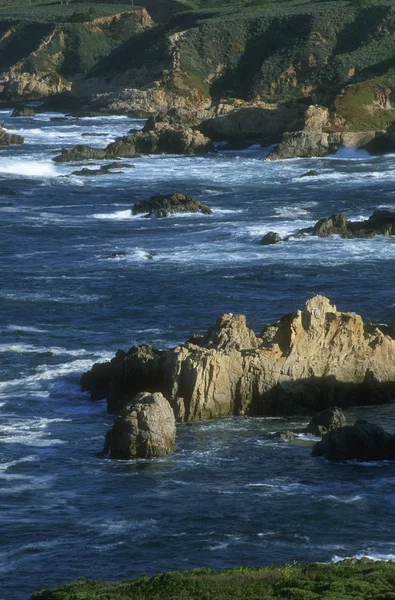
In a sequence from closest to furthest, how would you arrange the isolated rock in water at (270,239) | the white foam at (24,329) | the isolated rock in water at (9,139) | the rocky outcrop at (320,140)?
the white foam at (24,329) < the isolated rock in water at (270,239) < the rocky outcrop at (320,140) < the isolated rock in water at (9,139)

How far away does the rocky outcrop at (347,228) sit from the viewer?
83.0 metres

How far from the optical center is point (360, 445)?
44719 mm

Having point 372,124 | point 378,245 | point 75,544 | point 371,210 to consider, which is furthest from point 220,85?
point 75,544

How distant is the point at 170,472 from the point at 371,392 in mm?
10956

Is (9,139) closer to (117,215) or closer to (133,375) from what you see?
(117,215)

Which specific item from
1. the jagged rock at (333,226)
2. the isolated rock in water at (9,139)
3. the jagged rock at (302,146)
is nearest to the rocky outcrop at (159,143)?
the jagged rock at (302,146)

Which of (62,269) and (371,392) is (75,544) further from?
(62,269)

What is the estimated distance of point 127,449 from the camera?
148 ft

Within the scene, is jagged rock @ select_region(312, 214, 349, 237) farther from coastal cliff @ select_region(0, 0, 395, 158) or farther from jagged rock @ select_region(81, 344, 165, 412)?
coastal cliff @ select_region(0, 0, 395, 158)

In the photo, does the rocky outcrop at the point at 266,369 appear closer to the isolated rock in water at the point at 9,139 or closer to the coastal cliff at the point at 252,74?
the coastal cliff at the point at 252,74

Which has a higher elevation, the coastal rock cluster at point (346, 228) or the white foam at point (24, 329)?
the coastal rock cluster at point (346, 228)

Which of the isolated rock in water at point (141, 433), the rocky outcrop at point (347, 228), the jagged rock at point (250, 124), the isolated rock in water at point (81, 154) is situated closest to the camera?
the isolated rock in water at point (141, 433)

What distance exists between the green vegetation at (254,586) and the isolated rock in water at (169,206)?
6186 centimetres

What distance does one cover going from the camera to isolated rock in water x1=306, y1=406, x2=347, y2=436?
47.2m
